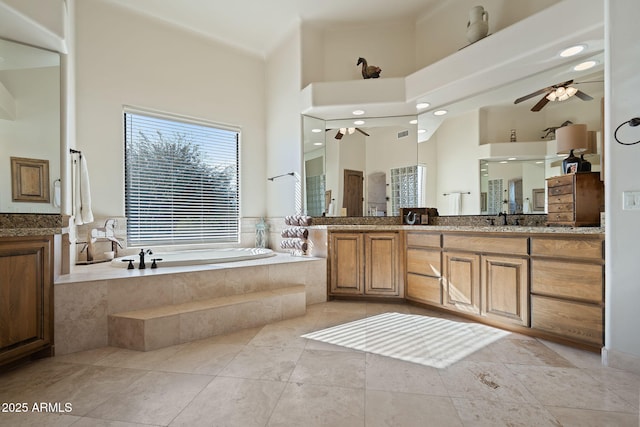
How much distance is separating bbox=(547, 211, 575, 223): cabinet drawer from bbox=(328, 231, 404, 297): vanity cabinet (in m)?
1.39

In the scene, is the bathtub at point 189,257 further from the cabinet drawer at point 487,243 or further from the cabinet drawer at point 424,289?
the cabinet drawer at point 487,243

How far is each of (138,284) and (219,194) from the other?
7.10 ft

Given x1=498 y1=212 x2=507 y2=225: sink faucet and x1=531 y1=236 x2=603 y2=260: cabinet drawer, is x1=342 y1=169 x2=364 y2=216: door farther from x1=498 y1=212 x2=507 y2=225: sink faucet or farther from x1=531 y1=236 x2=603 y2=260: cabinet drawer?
x1=531 y1=236 x2=603 y2=260: cabinet drawer

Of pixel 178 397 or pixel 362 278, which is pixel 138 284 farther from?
pixel 362 278

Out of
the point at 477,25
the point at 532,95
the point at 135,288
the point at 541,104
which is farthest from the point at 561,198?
the point at 135,288

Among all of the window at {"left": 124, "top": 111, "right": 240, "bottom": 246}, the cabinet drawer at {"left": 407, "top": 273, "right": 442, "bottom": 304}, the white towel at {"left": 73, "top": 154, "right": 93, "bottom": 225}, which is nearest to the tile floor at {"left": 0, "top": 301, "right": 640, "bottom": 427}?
the cabinet drawer at {"left": 407, "top": 273, "right": 442, "bottom": 304}

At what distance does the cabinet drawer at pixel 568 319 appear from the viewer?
6.82 ft

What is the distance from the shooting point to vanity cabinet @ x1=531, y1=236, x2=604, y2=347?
2.07m

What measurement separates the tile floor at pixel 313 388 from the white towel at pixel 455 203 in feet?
5.07

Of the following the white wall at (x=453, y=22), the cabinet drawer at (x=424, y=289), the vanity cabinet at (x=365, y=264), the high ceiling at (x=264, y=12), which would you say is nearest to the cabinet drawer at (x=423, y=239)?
the vanity cabinet at (x=365, y=264)

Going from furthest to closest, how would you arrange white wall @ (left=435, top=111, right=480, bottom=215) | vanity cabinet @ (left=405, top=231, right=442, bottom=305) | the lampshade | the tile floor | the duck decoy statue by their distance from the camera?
the duck decoy statue
white wall @ (left=435, top=111, right=480, bottom=215)
vanity cabinet @ (left=405, top=231, right=442, bottom=305)
the lampshade
the tile floor

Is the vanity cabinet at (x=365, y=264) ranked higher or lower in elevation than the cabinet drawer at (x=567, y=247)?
lower

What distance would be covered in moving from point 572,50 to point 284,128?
3.16m

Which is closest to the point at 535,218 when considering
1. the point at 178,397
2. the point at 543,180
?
the point at 543,180
